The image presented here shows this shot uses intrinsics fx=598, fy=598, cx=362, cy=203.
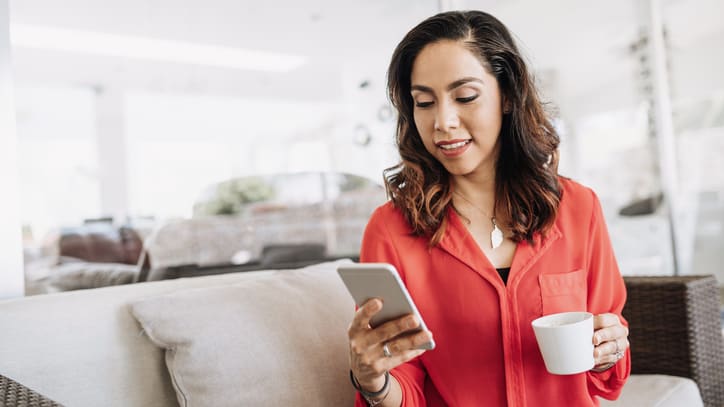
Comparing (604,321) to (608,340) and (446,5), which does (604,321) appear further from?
(446,5)

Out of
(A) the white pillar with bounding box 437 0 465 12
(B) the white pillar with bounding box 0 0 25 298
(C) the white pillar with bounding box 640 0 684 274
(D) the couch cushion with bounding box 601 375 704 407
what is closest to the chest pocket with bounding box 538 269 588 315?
(D) the couch cushion with bounding box 601 375 704 407

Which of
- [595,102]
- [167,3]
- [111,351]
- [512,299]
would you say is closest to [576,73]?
[595,102]

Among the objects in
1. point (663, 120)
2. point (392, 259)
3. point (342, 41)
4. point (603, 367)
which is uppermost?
point (342, 41)

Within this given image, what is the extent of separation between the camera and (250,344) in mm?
1202

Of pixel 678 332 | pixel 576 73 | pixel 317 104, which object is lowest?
pixel 678 332

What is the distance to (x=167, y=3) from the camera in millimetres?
1923

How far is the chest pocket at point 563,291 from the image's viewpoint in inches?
46.2

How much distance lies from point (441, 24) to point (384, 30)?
59.0 inches

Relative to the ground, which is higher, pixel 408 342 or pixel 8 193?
pixel 8 193

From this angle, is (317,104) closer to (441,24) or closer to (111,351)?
(441,24)

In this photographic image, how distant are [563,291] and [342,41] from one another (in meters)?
1.70

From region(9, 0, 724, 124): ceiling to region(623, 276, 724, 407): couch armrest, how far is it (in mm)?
806

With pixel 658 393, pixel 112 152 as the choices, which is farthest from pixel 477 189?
pixel 112 152

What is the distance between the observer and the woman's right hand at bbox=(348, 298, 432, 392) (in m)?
0.85
